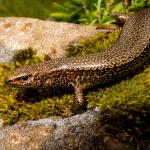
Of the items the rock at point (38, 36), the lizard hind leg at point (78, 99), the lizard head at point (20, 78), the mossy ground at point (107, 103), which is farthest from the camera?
the rock at point (38, 36)

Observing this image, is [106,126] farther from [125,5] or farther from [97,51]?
[125,5]

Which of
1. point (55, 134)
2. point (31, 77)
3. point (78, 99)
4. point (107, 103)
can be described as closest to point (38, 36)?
point (31, 77)

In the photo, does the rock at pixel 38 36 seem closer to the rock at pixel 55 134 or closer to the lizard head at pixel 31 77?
the lizard head at pixel 31 77

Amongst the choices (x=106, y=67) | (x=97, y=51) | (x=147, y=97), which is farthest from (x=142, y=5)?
(x=147, y=97)

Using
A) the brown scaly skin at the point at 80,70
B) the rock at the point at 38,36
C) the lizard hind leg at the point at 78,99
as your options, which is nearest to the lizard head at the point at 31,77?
the brown scaly skin at the point at 80,70

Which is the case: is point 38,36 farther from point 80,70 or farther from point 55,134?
point 55,134

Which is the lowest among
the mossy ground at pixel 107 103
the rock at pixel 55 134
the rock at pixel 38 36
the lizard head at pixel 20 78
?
the rock at pixel 55 134
